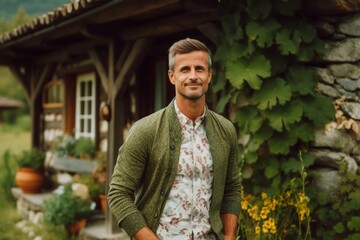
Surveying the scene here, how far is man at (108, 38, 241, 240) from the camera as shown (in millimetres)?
1905

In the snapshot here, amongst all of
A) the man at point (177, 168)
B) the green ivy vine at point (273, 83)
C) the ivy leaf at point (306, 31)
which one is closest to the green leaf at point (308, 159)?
the green ivy vine at point (273, 83)

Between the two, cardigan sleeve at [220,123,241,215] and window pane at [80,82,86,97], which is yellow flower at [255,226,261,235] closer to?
cardigan sleeve at [220,123,241,215]

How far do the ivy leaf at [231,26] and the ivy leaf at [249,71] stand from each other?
0.73 feet

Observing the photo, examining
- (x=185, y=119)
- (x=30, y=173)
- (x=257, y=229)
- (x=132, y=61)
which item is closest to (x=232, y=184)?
(x=185, y=119)

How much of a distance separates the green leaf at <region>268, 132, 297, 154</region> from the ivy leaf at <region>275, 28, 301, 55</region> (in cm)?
69

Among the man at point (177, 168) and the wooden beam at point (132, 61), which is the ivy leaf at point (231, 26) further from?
the man at point (177, 168)

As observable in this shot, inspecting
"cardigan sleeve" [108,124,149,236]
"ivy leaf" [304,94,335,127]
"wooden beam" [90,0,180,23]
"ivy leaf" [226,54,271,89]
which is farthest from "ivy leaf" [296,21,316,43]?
"cardigan sleeve" [108,124,149,236]

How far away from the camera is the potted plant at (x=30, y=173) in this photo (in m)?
7.96

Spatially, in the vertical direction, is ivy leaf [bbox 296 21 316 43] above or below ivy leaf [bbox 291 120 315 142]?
above

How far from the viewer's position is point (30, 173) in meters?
8.05

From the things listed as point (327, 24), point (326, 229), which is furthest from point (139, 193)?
point (327, 24)

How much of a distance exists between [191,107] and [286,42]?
2027 millimetres

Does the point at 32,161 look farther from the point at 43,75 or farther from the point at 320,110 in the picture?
the point at 320,110

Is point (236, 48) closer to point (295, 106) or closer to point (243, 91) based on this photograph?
point (243, 91)
